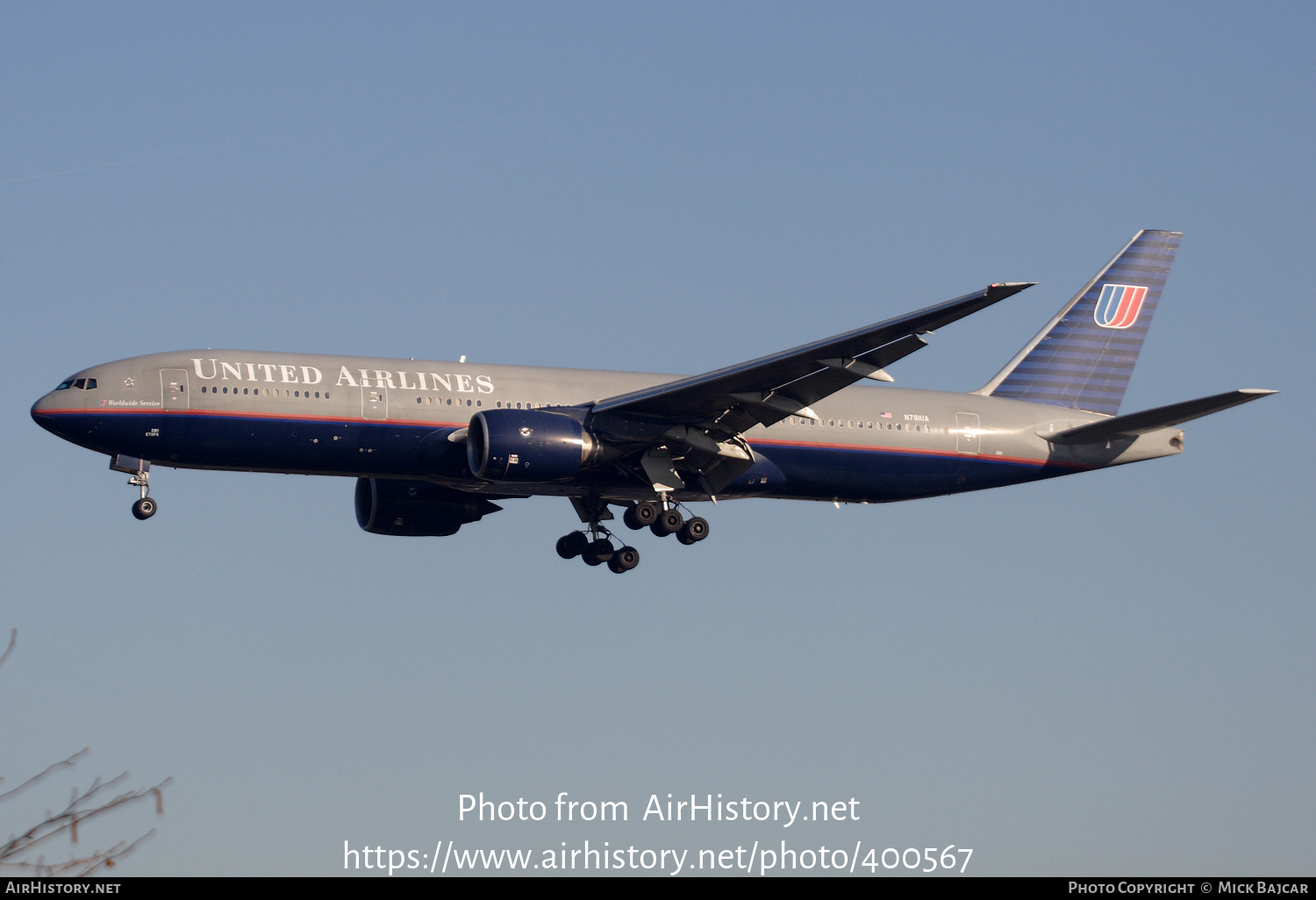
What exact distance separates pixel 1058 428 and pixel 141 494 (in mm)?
23495

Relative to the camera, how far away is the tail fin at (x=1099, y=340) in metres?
43.4

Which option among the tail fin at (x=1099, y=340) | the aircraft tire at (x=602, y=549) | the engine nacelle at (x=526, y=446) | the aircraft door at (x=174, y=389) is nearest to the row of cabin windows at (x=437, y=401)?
the engine nacelle at (x=526, y=446)

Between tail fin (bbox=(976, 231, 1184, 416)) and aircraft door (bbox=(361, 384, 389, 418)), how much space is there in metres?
17.6

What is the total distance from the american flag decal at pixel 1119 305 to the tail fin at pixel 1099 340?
0.03 m

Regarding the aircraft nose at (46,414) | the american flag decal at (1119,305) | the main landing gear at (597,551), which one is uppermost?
the american flag decal at (1119,305)

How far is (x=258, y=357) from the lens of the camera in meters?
34.7

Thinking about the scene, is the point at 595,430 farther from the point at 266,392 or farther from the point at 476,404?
the point at 266,392

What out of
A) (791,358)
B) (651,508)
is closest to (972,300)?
(791,358)

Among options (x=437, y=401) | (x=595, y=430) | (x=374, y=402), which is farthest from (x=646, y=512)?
(x=374, y=402)

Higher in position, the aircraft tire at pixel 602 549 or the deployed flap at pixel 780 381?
the deployed flap at pixel 780 381

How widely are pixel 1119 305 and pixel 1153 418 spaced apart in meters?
8.56

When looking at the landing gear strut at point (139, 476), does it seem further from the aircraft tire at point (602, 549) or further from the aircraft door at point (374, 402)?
the aircraft tire at point (602, 549)

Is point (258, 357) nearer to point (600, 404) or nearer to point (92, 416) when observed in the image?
point (92, 416)

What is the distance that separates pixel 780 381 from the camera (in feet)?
112
